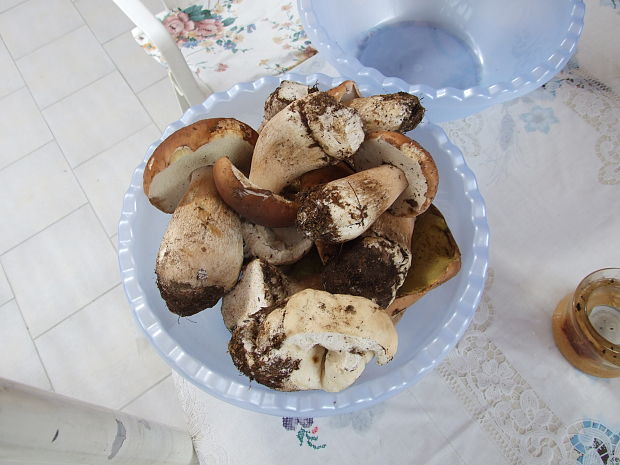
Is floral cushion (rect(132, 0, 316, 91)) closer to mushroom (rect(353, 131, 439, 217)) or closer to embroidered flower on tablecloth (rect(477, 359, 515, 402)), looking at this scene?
mushroom (rect(353, 131, 439, 217))

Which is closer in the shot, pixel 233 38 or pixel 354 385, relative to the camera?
pixel 354 385

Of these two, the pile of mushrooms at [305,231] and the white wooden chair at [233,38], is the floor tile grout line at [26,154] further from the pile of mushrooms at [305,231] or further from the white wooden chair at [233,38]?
the pile of mushrooms at [305,231]

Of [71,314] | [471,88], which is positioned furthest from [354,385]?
[71,314]

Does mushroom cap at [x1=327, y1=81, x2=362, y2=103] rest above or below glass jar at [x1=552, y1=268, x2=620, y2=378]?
above

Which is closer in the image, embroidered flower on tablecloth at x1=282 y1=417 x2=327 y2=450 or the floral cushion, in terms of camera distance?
embroidered flower on tablecloth at x1=282 y1=417 x2=327 y2=450

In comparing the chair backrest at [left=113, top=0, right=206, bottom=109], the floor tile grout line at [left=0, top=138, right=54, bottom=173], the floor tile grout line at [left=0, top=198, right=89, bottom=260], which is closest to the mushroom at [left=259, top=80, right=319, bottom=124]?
the chair backrest at [left=113, top=0, right=206, bottom=109]

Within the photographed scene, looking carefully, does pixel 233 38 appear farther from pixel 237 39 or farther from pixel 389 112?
pixel 389 112
